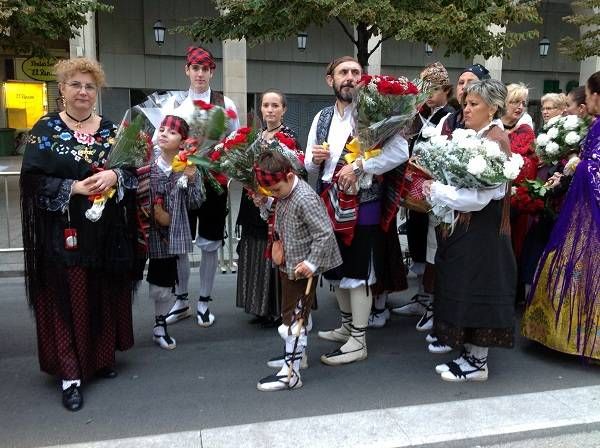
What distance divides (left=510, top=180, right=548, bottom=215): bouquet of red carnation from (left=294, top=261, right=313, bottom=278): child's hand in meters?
1.87

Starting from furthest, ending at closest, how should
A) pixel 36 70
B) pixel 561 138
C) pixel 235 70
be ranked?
pixel 36 70
pixel 235 70
pixel 561 138

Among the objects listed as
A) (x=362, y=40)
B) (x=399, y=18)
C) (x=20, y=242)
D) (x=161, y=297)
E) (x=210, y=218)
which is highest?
(x=399, y=18)

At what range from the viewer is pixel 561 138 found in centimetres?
411

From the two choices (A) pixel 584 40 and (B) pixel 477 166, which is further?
(A) pixel 584 40

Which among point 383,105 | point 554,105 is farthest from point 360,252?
point 554,105

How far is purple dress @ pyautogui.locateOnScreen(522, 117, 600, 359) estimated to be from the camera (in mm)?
3584

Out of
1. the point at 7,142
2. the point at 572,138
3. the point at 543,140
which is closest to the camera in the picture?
the point at 572,138

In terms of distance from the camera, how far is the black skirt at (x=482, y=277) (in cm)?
337

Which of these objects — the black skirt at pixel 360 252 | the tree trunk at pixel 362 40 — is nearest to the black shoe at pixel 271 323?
the black skirt at pixel 360 252

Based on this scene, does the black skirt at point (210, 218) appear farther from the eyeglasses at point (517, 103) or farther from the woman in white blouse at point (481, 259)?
the eyeglasses at point (517, 103)

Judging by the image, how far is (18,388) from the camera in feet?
11.4

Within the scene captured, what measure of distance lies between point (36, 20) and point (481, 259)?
27.6ft

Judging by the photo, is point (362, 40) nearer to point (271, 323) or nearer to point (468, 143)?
point (271, 323)

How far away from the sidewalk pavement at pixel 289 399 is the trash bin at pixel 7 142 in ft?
58.3
